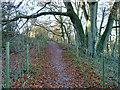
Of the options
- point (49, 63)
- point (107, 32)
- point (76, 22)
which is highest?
point (76, 22)

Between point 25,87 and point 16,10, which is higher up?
point 16,10

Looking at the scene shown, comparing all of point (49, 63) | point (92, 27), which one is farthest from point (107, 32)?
point (49, 63)

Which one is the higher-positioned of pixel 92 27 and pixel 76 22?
pixel 76 22

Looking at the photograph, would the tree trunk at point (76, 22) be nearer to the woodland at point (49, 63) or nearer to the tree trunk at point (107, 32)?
the woodland at point (49, 63)

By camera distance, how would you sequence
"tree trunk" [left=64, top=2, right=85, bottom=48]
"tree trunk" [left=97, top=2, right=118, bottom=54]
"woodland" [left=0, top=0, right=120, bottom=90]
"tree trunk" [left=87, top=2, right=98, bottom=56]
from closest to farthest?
"woodland" [left=0, top=0, right=120, bottom=90] → "tree trunk" [left=87, top=2, right=98, bottom=56] → "tree trunk" [left=97, top=2, right=118, bottom=54] → "tree trunk" [left=64, top=2, right=85, bottom=48]

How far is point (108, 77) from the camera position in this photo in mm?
5055

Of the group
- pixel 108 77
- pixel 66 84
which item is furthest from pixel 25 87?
pixel 108 77

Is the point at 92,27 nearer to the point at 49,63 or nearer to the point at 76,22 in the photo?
the point at 76,22

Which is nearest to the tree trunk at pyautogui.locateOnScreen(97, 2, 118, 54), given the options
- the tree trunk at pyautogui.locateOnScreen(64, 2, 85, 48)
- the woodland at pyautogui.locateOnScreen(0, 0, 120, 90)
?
the woodland at pyautogui.locateOnScreen(0, 0, 120, 90)

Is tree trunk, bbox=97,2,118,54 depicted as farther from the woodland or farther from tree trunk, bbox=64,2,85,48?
tree trunk, bbox=64,2,85,48

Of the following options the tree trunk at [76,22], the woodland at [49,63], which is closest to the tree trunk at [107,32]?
the woodland at [49,63]

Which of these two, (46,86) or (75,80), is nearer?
(46,86)

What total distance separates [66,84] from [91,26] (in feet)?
17.9

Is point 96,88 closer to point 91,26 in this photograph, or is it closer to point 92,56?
point 92,56
